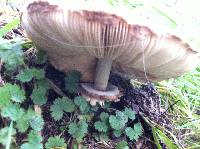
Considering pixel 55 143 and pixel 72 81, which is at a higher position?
pixel 72 81

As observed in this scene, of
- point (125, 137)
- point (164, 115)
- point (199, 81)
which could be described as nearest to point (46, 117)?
point (125, 137)

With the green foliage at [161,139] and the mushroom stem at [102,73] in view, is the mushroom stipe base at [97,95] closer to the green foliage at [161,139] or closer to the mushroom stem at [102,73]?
the mushroom stem at [102,73]

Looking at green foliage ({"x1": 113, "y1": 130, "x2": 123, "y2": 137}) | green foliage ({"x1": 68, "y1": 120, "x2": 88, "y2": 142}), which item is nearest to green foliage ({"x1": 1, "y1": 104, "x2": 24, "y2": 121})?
green foliage ({"x1": 68, "y1": 120, "x2": 88, "y2": 142})

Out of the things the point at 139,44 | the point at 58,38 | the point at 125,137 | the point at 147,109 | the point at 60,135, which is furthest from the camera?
the point at 147,109

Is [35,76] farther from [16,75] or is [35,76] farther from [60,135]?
[60,135]

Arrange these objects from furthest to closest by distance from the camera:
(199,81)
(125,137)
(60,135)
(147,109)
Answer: (199,81) < (147,109) < (125,137) < (60,135)

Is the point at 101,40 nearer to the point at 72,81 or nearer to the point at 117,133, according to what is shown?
the point at 72,81

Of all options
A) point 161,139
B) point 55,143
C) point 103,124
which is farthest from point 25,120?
point 161,139

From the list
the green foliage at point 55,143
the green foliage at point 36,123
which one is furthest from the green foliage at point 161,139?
the green foliage at point 36,123
